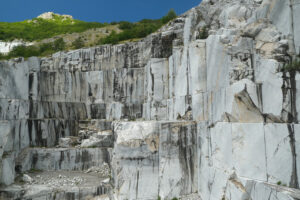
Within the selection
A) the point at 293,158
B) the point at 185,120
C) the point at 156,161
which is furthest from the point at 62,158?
the point at 293,158

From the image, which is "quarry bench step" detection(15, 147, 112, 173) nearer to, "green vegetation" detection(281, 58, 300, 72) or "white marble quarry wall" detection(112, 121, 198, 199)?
"white marble quarry wall" detection(112, 121, 198, 199)

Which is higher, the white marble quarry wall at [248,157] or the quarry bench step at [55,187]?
the white marble quarry wall at [248,157]

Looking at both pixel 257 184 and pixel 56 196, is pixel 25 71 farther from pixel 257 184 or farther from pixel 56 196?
pixel 257 184

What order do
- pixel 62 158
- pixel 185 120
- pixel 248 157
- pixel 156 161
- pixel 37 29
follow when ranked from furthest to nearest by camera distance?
pixel 37 29 → pixel 62 158 → pixel 185 120 → pixel 156 161 → pixel 248 157

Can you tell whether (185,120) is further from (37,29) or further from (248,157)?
(37,29)

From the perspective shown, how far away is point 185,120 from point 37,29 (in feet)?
120

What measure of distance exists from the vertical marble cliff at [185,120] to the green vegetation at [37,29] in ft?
56.4

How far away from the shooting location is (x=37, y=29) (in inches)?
1497

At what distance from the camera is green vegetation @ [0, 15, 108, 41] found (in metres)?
29.7

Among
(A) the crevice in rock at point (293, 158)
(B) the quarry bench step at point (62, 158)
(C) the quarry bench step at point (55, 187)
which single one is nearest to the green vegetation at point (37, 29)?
(B) the quarry bench step at point (62, 158)

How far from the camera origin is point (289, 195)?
15.7 feet

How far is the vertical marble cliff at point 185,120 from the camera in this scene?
19.2 ft

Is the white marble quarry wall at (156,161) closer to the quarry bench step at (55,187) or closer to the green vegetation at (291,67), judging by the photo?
the quarry bench step at (55,187)

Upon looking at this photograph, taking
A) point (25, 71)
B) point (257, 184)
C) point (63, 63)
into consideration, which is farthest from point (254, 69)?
point (63, 63)
